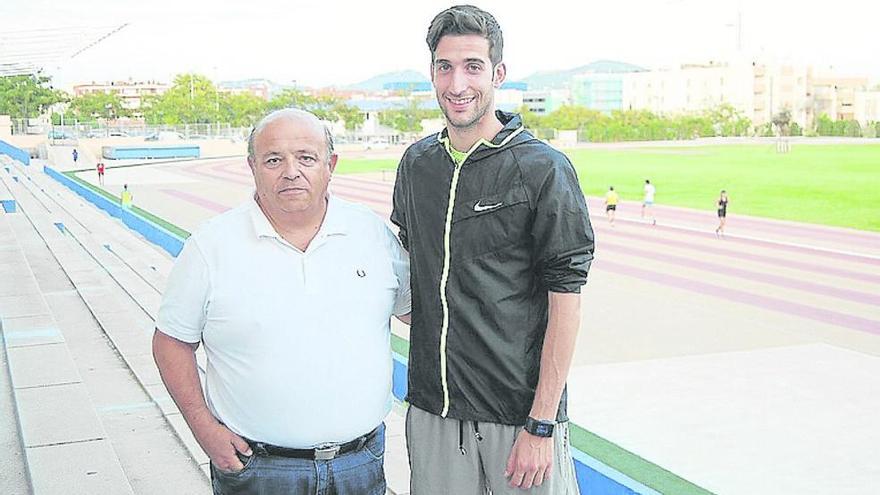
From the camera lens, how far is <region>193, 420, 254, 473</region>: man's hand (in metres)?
2.40

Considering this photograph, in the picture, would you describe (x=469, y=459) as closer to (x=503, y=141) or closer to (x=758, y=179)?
(x=503, y=141)

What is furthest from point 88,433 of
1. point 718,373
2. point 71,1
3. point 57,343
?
point 71,1

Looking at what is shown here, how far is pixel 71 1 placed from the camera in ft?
125

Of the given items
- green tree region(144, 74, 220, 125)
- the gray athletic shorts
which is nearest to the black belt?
the gray athletic shorts

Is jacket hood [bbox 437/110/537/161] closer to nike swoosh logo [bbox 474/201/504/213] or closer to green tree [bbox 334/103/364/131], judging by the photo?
nike swoosh logo [bbox 474/201/504/213]

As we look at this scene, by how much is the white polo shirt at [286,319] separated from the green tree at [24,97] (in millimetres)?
A: 75019

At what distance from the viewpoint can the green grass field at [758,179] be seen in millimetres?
26719

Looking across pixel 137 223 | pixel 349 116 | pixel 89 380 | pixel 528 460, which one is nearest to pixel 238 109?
pixel 349 116

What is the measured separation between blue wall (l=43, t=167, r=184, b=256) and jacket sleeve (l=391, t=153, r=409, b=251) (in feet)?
30.0

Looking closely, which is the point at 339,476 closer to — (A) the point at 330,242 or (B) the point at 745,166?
(A) the point at 330,242

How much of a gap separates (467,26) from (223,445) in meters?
1.17

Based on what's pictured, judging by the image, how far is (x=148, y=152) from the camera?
61.9 m

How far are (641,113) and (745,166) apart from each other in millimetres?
51629

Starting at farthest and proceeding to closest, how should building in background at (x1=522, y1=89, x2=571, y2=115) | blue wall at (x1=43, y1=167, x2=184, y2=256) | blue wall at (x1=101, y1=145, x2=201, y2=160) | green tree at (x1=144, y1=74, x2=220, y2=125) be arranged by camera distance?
building in background at (x1=522, y1=89, x2=571, y2=115), green tree at (x1=144, y1=74, x2=220, y2=125), blue wall at (x1=101, y1=145, x2=201, y2=160), blue wall at (x1=43, y1=167, x2=184, y2=256)
